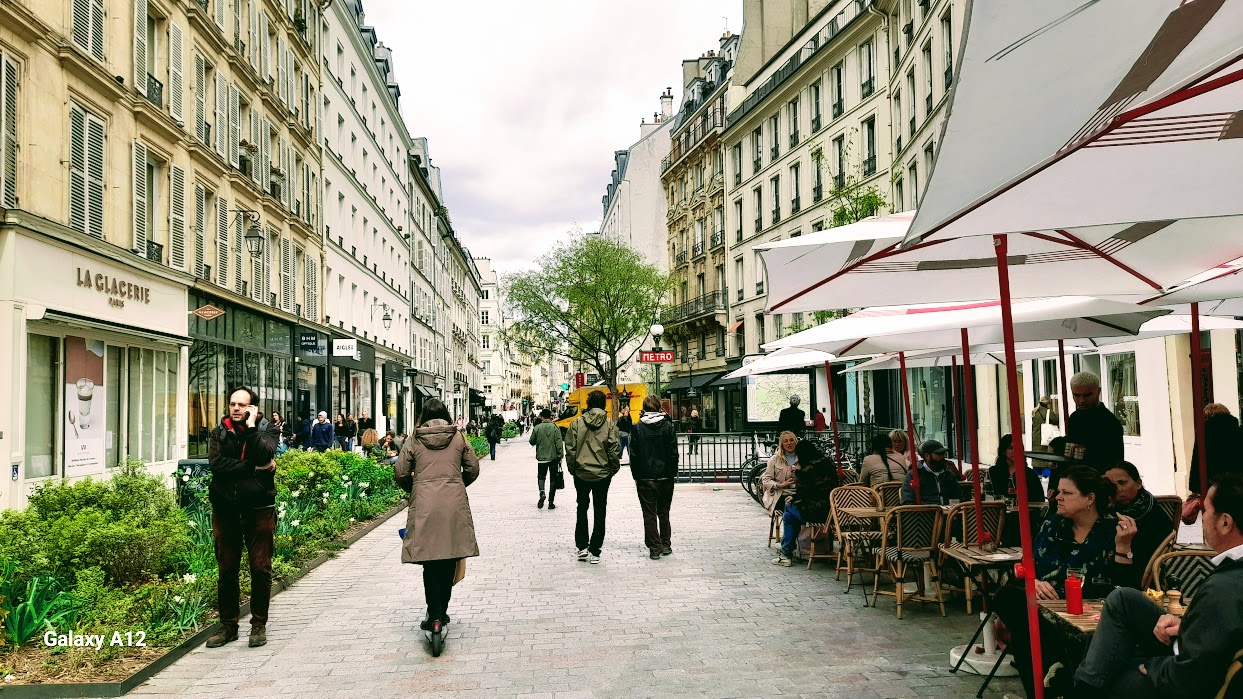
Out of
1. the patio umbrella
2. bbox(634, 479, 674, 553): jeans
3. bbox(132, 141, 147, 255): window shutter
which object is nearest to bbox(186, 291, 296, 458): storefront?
bbox(132, 141, 147, 255): window shutter

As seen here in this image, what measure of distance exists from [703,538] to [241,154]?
17442 mm

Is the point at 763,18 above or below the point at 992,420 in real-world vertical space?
above

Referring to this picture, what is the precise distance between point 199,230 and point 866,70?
2594 centimetres

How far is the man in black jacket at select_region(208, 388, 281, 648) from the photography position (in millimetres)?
6633

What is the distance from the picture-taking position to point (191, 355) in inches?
768

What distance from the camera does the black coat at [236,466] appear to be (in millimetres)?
6609

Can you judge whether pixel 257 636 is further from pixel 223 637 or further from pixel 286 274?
pixel 286 274

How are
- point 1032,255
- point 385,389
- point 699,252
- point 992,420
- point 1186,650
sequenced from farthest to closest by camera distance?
point 699,252, point 385,389, point 992,420, point 1032,255, point 1186,650

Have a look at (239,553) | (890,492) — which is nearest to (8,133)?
(239,553)

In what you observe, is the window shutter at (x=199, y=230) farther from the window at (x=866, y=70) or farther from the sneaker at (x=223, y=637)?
the window at (x=866, y=70)

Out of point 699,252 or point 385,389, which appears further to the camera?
A: point 699,252

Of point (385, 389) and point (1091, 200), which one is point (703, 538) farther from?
point (385, 389)

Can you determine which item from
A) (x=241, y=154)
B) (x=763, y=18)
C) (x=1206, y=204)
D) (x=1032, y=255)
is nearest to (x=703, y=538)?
(x=1032, y=255)

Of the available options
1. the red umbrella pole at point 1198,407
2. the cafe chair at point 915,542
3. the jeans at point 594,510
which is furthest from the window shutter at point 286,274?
the red umbrella pole at point 1198,407
